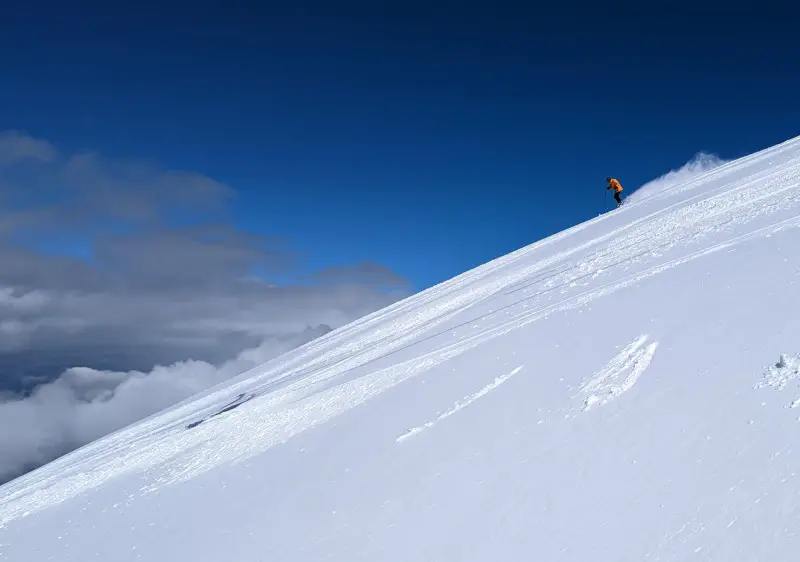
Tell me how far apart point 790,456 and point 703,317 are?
11.9 ft

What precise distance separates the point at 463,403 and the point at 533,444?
6.87ft

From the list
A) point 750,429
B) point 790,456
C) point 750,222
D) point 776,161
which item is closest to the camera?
point 790,456

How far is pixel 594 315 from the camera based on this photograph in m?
9.76

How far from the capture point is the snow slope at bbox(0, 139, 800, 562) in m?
4.83

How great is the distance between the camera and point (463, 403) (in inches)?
336

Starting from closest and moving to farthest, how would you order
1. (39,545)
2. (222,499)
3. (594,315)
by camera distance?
1. (222,499)
2. (39,545)
3. (594,315)

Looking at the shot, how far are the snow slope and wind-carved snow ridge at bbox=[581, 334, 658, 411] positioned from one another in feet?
0.10

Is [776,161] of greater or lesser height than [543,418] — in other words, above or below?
above

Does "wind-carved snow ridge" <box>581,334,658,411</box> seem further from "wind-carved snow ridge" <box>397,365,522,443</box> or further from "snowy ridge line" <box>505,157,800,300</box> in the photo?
"snowy ridge line" <box>505,157,800,300</box>

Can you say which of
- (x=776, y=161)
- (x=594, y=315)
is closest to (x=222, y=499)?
(x=594, y=315)

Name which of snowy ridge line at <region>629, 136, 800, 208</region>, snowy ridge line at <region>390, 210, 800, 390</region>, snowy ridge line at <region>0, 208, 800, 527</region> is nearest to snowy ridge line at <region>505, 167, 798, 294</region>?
snowy ridge line at <region>390, 210, 800, 390</region>

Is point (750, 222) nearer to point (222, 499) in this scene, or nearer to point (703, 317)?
point (703, 317)

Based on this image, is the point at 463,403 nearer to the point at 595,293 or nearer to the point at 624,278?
the point at 595,293

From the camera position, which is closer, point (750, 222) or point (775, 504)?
point (775, 504)
